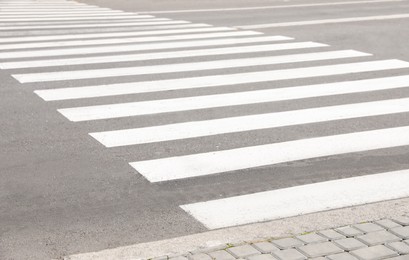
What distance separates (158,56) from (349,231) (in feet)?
25.8

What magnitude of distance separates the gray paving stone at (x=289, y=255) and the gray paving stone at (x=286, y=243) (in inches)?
3.0

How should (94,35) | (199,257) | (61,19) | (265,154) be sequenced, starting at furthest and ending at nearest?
(61,19), (94,35), (265,154), (199,257)

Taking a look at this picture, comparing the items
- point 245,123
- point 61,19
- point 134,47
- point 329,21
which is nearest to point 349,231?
point 245,123

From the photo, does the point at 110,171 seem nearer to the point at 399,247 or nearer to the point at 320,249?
the point at 320,249

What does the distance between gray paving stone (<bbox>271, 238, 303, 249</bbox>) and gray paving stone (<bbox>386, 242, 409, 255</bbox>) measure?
579 mm

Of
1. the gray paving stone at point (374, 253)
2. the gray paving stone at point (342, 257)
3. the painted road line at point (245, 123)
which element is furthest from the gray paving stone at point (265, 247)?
the painted road line at point (245, 123)

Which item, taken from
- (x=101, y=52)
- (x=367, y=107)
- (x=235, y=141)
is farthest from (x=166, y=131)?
(x=101, y=52)

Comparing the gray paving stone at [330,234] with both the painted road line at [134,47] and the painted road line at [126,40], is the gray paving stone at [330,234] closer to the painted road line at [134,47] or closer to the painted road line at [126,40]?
the painted road line at [134,47]

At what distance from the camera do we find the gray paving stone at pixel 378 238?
508 centimetres

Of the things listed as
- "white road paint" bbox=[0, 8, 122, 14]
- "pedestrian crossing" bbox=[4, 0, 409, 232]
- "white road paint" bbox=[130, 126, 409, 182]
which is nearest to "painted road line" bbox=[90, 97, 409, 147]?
"pedestrian crossing" bbox=[4, 0, 409, 232]

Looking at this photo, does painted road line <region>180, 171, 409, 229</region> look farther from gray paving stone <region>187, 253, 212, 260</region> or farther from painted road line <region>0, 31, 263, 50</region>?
painted road line <region>0, 31, 263, 50</region>

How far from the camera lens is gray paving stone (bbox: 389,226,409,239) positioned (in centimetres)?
520

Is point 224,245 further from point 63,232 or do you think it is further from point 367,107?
point 367,107

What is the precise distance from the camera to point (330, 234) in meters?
5.23
